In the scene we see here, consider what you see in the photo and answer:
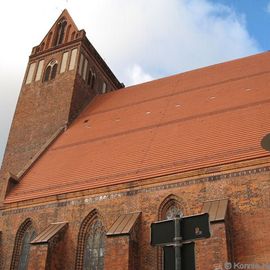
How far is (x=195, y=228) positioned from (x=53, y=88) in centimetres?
1728

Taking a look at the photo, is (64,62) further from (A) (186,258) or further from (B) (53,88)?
(A) (186,258)

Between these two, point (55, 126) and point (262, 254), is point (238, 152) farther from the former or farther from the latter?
point (55, 126)

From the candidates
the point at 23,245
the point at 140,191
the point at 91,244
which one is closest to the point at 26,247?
the point at 23,245

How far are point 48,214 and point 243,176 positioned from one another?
255 inches

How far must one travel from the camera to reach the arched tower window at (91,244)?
464 inches

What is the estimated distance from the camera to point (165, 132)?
14094mm

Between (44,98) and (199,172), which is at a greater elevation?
(44,98)

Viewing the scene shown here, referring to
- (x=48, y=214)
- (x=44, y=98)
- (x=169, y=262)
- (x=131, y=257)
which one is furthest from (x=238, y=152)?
(x=44, y=98)

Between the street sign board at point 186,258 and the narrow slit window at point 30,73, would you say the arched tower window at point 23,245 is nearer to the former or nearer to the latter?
the narrow slit window at point 30,73

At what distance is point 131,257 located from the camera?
1051 cm

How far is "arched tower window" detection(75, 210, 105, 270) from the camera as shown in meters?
11.8

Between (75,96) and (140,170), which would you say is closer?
(140,170)

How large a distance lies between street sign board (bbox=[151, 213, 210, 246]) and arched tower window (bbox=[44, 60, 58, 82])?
17809 mm

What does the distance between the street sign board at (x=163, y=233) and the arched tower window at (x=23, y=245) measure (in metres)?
10.1
